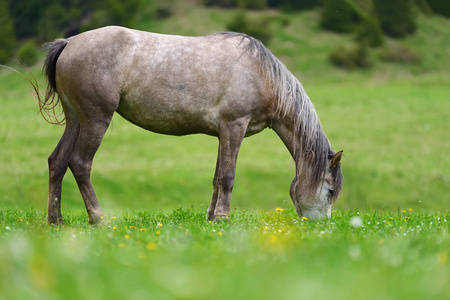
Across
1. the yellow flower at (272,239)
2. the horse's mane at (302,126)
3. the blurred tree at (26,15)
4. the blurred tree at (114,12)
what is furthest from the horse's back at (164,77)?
the blurred tree at (26,15)

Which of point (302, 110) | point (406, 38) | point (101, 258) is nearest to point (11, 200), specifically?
point (302, 110)

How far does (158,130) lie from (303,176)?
2.47 m

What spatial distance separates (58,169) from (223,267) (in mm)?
5421

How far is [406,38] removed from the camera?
2261 inches

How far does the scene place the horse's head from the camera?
9445 millimetres

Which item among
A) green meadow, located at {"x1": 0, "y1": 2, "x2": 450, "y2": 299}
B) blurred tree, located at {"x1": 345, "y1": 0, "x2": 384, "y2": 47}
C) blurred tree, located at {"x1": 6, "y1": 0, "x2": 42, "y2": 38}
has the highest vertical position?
green meadow, located at {"x1": 0, "y1": 2, "x2": 450, "y2": 299}

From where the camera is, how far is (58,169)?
8.92 metres

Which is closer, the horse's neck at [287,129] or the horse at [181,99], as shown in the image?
the horse at [181,99]

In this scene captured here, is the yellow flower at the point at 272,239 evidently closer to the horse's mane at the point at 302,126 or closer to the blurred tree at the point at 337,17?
the horse's mane at the point at 302,126

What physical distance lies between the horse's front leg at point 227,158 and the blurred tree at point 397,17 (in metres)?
52.4

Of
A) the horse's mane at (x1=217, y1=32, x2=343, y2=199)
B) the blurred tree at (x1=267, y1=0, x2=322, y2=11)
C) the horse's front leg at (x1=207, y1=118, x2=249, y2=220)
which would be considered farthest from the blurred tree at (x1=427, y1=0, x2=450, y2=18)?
the horse's front leg at (x1=207, y1=118, x2=249, y2=220)

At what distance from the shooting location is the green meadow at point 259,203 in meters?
3.52

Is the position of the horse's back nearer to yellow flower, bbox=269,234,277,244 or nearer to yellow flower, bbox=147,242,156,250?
yellow flower, bbox=269,234,277,244

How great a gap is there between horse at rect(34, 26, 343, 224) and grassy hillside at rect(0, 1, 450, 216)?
909 millimetres
